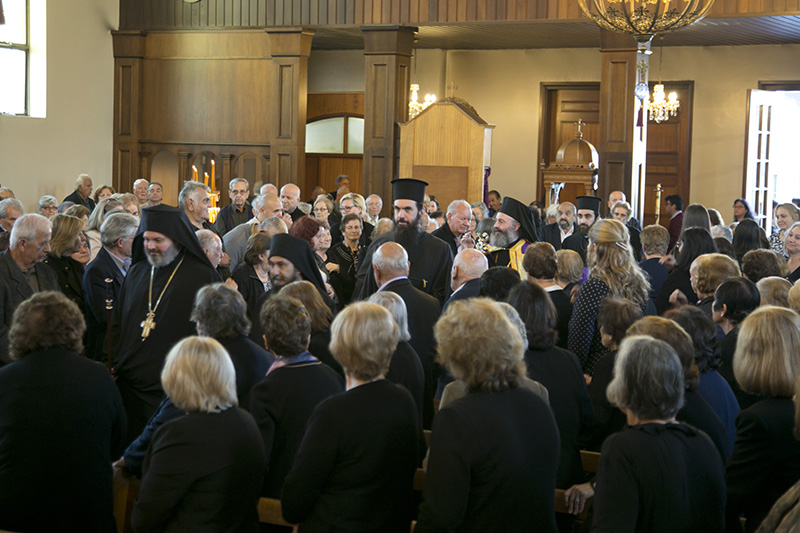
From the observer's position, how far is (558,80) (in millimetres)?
17750

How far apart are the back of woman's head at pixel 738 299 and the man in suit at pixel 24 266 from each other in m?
3.85

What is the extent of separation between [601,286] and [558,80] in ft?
43.4

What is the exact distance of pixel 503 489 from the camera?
2971mm

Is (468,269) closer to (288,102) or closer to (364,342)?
(364,342)

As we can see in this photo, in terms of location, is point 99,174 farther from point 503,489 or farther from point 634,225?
point 503,489

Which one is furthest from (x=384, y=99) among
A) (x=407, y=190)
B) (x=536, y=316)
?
(x=536, y=316)

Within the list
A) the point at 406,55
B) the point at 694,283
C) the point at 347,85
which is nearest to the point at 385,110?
the point at 406,55

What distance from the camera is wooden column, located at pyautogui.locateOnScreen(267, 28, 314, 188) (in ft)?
48.9

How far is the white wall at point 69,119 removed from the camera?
1418 cm

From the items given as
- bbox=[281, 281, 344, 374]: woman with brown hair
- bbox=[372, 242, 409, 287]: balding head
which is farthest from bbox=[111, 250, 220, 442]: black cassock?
bbox=[281, 281, 344, 374]: woman with brown hair

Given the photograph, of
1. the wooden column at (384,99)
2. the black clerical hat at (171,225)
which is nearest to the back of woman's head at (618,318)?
the black clerical hat at (171,225)

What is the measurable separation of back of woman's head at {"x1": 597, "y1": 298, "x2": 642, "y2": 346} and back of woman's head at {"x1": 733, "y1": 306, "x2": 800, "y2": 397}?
0.87m

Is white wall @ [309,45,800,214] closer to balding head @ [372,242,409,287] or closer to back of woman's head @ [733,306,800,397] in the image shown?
balding head @ [372,242,409,287]

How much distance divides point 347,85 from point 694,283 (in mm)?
13450
